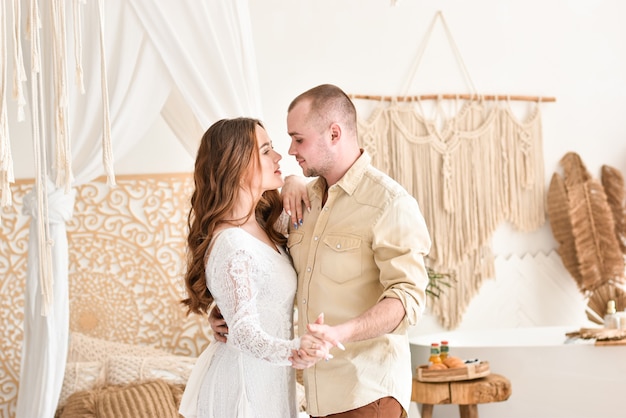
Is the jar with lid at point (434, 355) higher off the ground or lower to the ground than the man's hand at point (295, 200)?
lower

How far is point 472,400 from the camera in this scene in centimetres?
448

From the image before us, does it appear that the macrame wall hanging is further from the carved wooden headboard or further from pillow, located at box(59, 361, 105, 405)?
pillow, located at box(59, 361, 105, 405)

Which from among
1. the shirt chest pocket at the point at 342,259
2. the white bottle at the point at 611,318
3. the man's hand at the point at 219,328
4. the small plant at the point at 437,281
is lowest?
the white bottle at the point at 611,318

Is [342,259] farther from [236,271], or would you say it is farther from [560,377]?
[560,377]

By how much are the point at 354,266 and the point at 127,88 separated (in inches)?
76.6

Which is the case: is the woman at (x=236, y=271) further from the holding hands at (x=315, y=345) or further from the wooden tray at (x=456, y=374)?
the wooden tray at (x=456, y=374)

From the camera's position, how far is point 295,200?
8.92ft

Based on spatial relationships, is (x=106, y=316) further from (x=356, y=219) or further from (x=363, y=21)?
(x=356, y=219)

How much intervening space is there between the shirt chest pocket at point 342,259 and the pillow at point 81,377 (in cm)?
237

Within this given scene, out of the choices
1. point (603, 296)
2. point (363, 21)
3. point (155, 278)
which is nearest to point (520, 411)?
point (603, 296)

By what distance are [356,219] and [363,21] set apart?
336 cm

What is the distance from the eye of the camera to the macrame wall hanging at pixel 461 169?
5.56 metres

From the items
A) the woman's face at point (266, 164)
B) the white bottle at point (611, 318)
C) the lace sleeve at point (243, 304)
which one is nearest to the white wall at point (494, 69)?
the white bottle at point (611, 318)

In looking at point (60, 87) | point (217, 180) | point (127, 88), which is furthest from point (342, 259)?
point (127, 88)
